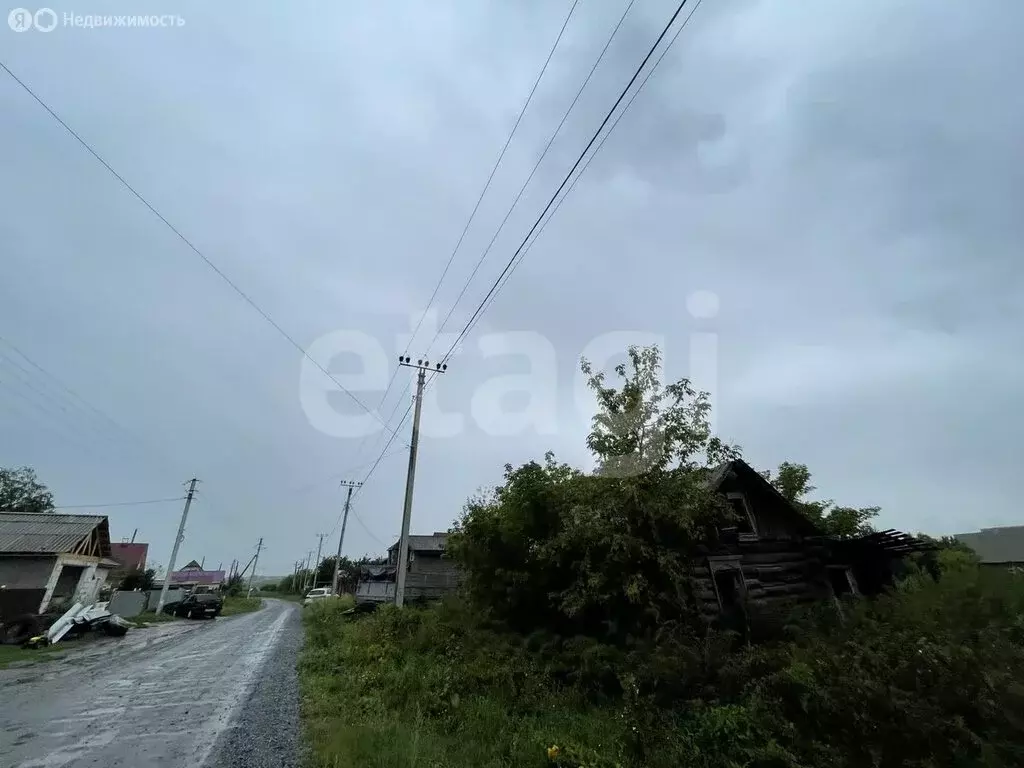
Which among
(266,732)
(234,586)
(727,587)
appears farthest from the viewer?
(234,586)

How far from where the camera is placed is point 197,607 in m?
33.6

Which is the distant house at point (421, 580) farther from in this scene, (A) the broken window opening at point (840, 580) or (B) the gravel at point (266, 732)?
(A) the broken window opening at point (840, 580)

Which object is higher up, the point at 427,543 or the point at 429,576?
the point at 427,543

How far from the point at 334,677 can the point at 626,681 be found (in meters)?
7.48

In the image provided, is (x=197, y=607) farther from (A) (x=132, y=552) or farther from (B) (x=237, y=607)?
(A) (x=132, y=552)

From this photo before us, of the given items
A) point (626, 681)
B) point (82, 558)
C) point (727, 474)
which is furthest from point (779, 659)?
point (82, 558)

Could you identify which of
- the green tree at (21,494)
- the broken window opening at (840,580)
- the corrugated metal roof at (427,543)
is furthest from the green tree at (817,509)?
the green tree at (21,494)

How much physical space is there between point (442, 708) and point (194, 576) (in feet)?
301

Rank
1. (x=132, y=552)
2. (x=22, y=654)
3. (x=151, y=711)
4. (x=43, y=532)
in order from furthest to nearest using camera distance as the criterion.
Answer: (x=132, y=552) → (x=43, y=532) → (x=22, y=654) → (x=151, y=711)

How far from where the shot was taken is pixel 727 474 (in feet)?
47.8

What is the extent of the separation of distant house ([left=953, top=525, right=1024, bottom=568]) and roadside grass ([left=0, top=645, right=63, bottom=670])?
153 feet

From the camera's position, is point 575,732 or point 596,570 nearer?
point 575,732

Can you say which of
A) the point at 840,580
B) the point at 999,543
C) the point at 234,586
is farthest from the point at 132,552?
the point at 999,543

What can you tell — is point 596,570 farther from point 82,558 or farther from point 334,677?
point 82,558
